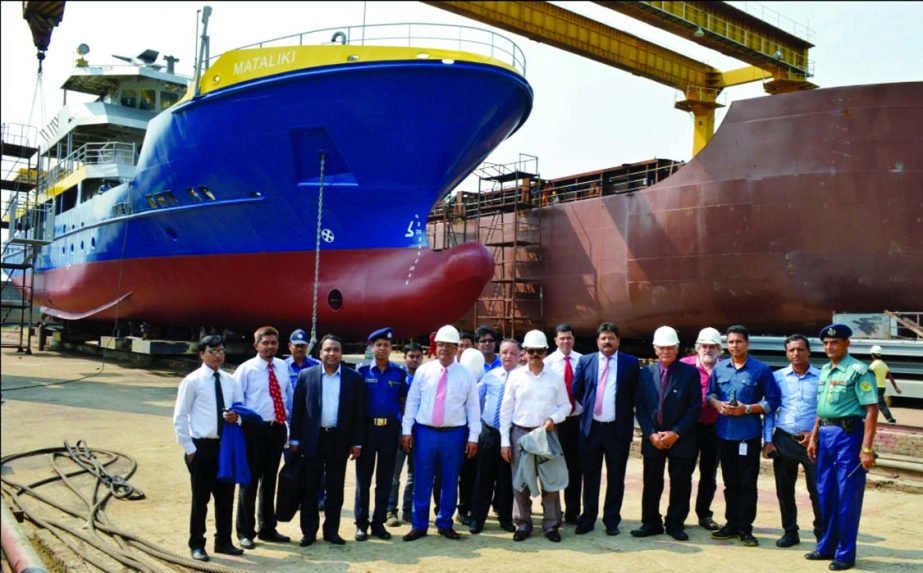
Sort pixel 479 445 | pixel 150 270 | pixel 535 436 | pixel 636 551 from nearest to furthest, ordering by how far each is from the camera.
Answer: pixel 636 551
pixel 535 436
pixel 479 445
pixel 150 270

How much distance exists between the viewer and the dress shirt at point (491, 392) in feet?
17.5

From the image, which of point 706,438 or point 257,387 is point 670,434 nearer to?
point 706,438

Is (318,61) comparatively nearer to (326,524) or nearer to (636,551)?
(326,524)

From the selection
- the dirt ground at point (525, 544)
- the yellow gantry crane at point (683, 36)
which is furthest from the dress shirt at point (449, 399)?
the yellow gantry crane at point (683, 36)

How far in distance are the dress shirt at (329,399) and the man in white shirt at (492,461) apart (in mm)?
1131

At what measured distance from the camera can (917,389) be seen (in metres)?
9.41

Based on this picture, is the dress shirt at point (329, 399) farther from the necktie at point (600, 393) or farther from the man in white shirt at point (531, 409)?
the necktie at point (600, 393)

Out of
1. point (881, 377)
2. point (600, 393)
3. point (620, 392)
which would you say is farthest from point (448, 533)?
point (881, 377)

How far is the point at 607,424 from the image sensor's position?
511 cm

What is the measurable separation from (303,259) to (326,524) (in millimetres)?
7639

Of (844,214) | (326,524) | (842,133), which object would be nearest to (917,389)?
(844,214)

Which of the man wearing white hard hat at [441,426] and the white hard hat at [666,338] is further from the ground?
the white hard hat at [666,338]

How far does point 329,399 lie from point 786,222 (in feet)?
32.9

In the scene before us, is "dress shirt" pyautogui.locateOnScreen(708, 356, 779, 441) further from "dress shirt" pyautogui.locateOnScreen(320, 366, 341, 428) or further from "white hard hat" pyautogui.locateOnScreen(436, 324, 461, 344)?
"dress shirt" pyautogui.locateOnScreen(320, 366, 341, 428)
